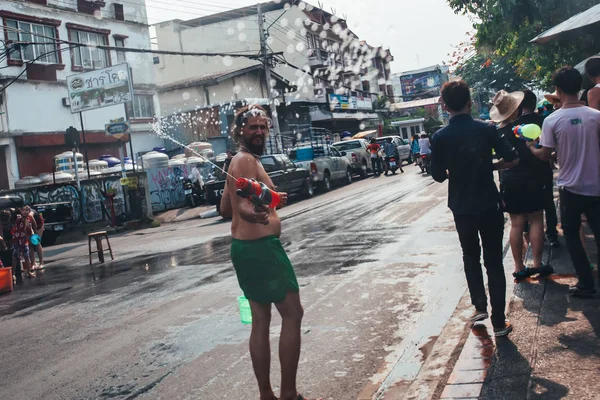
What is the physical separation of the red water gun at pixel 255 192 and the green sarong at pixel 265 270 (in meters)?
0.27

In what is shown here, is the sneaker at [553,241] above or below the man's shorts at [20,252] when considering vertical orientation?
below

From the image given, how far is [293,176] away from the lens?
76.7 ft

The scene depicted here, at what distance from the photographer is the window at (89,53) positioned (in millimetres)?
34344

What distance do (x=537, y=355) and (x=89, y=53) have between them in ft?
115

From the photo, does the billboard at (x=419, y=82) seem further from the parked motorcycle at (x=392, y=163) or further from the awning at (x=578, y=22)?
the awning at (x=578, y=22)

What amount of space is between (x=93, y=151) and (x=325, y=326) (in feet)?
Answer: 102

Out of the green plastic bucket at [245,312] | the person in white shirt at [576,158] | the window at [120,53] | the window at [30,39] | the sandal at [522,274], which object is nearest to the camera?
the green plastic bucket at [245,312]

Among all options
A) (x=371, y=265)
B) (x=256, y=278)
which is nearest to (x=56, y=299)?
(x=371, y=265)

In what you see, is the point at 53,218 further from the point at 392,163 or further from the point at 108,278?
the point at 392,163

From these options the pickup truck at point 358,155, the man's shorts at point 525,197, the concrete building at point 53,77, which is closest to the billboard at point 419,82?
the concrete building at point 53,77

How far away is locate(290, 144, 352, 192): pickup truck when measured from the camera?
25562mm

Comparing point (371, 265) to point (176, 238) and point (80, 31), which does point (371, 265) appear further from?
point (80, 31)

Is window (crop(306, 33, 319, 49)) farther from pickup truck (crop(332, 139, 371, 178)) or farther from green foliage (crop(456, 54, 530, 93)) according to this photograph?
pickup truck (crop(332, 139, 371, 178))

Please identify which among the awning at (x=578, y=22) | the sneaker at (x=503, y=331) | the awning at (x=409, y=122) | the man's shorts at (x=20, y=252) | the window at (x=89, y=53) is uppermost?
the window at (x=89, y=53)
